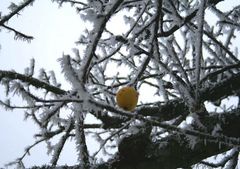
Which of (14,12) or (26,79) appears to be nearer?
(26,79)

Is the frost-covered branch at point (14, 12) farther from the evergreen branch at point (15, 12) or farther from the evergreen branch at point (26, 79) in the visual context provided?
the evergreen branch at point (26, 79)

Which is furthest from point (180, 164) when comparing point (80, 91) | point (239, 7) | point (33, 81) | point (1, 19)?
point (239, 7)

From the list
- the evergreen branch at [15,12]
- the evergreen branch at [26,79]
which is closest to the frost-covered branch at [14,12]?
the evergreen branch at [15,12]

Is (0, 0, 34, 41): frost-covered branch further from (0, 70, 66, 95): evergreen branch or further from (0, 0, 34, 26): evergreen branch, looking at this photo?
(0, 70, 66, 95): evergreen branch

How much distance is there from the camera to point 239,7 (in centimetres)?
385

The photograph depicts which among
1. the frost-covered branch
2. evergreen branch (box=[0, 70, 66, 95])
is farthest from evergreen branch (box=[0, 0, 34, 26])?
evergreen branch (box=[0, 70, 66, 95])

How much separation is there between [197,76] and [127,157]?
2.00ft

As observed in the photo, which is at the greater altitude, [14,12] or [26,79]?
[14,12]

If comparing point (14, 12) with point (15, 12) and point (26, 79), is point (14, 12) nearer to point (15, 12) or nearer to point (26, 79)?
point (15, 12)

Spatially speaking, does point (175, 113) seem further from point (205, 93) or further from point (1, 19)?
point (1, 19)

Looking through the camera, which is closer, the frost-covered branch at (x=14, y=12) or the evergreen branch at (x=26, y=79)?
the evergreen branch at (x=26, y=79)

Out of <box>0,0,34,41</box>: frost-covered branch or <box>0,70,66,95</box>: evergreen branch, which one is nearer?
<box>0,70,66,95</box>: evergreen branch

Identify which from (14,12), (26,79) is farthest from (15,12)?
(26,79)

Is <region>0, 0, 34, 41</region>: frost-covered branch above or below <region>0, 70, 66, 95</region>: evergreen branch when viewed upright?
above
